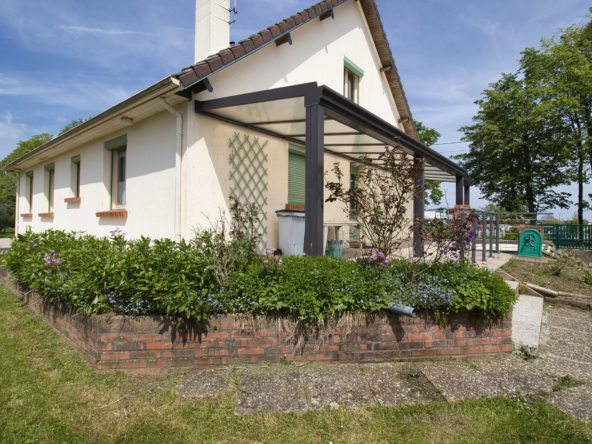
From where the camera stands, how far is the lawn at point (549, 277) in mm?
6062

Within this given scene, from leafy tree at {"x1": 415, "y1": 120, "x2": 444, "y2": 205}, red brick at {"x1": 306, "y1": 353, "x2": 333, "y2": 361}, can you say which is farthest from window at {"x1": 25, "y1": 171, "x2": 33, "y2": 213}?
leafy tree at {"x1": 415, "y1": 120, "x2": 444, "y2": 205}

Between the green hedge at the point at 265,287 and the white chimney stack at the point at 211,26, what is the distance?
4.77 metres

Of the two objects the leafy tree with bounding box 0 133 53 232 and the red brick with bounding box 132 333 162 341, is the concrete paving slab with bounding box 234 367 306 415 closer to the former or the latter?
the red brick with bounding box 132 333 162 341

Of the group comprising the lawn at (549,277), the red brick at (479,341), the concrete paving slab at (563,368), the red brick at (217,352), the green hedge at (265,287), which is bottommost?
the concrete paving slab at (563,368)

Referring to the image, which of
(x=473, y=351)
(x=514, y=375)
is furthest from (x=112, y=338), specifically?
(x=514, y=375)

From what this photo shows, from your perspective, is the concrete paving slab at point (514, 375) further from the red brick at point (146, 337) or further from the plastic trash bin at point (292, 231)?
the plastic trash bin at point (292, 231)

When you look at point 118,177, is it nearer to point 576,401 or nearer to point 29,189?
point 576,401

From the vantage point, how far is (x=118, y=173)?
7559mm

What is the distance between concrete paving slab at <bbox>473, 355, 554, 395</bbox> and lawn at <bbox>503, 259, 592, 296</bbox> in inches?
139

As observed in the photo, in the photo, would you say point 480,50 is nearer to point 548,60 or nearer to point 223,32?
point 223,32

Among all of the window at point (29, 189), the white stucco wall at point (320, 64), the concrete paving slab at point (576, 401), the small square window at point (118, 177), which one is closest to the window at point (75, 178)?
the small square window at point (118, 177)

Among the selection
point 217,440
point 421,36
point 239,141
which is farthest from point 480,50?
point 217,440

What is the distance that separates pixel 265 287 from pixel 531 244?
8.20 metres

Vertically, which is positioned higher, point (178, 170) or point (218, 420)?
point (178, 170)
